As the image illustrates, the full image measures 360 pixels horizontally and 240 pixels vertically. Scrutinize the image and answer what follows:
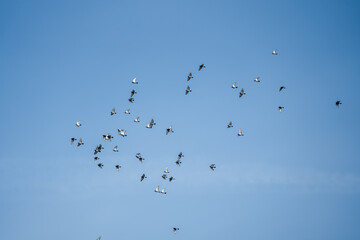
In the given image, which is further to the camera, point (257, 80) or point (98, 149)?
point (257, 80)

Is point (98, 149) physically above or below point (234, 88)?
below

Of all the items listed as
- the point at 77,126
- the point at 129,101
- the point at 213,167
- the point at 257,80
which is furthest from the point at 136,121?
the point at 257,80

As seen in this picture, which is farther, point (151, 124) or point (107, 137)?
point (107, 137)

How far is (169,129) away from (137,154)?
22.4ft

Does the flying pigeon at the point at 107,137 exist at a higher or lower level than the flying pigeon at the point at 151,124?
lower

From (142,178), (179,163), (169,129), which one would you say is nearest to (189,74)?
(169,129)

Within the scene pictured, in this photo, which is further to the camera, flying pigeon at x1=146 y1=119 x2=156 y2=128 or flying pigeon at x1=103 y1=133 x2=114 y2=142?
flying pigeon at x1=103 y1=133 x2=114 y2=142

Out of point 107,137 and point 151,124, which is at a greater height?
point 151,124

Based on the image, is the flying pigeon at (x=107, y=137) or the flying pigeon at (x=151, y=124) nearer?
the flying pigeon at (x=151, y=124)

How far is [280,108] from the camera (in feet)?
217

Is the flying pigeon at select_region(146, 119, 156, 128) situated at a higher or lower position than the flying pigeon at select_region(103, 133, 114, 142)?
higher

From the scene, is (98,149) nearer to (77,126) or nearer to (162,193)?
(77,126)

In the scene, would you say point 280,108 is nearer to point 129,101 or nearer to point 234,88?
point 234,88

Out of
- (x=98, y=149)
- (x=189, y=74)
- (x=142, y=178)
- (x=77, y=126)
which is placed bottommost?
(x=142, y=178)
